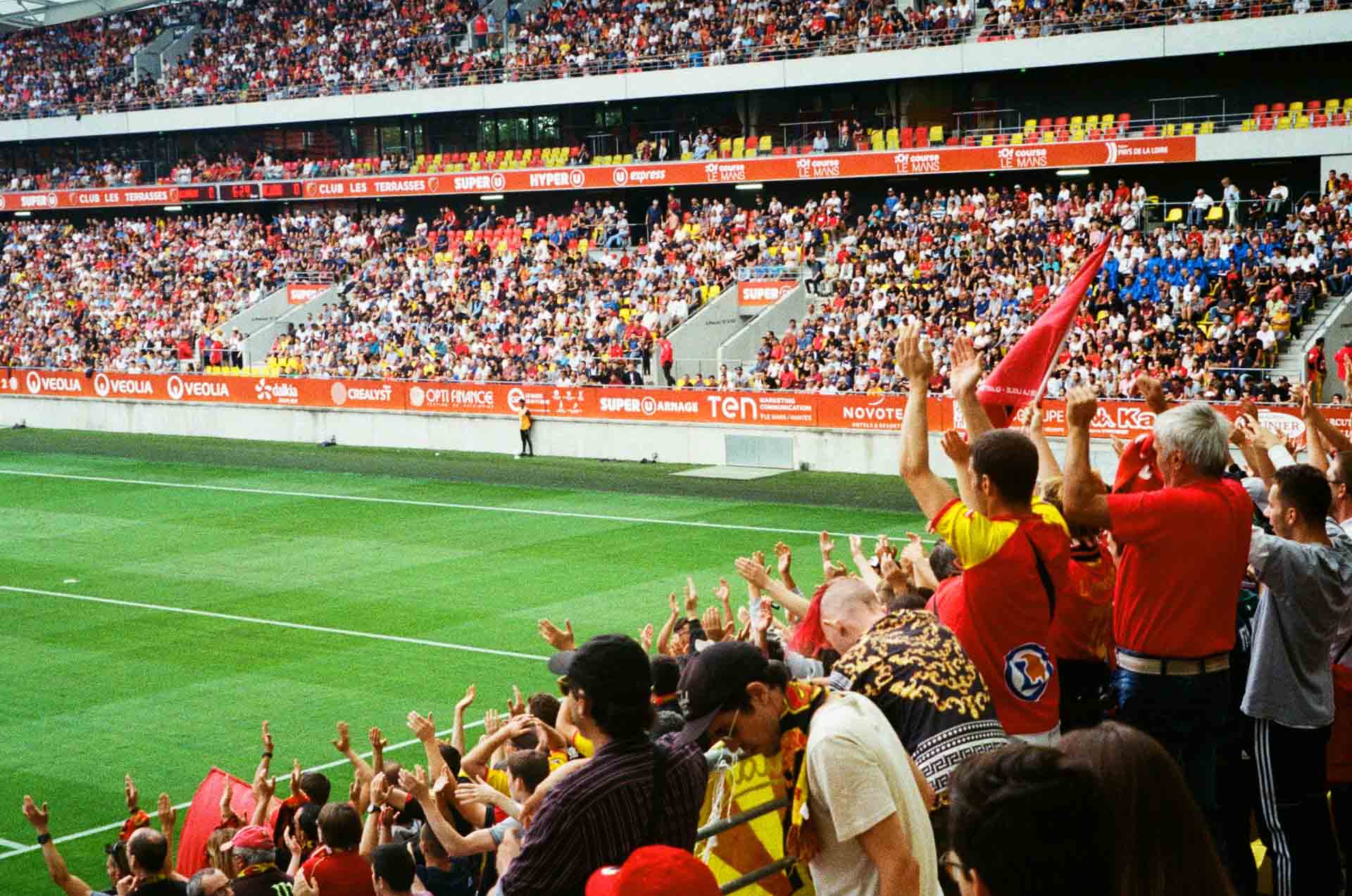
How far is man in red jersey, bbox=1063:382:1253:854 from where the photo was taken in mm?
5945

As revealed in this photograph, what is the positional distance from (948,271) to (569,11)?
1983cm

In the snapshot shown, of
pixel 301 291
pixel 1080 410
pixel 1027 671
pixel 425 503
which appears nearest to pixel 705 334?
pixel 425 503

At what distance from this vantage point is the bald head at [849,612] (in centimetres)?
580

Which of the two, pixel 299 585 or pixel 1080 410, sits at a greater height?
pixel 1080 410

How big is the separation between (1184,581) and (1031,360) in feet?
5.68

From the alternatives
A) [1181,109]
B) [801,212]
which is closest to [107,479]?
[801,212]

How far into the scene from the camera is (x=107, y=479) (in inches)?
1431

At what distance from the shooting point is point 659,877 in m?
3.67

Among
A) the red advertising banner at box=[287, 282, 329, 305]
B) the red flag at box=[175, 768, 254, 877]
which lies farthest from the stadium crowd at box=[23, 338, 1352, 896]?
the red advertising banner at box=[287, 282, 329, 305]

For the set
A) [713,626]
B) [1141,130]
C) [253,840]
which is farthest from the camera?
[1141,130]

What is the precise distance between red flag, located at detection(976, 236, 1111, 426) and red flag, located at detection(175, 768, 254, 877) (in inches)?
216

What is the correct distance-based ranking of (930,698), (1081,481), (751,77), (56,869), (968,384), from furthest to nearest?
(751,77)
(56,869)
(968,384)
(1081,481)
(930,698)

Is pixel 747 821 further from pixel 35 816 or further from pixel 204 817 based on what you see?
pixel 204 817

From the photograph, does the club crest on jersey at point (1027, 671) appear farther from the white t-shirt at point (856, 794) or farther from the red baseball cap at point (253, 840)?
the red baseball cap at point (253, 840)
